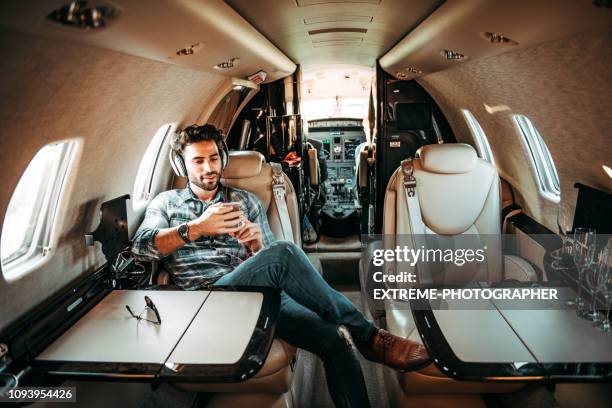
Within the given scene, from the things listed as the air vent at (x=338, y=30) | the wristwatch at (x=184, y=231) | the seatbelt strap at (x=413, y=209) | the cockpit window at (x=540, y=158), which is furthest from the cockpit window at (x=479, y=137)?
the wristwatch at (x=184, y=231)

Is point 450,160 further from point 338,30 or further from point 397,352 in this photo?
point 338,30

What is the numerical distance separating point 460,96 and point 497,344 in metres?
3.04

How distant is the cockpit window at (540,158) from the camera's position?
3.45 metres

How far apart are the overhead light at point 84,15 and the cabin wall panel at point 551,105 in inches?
70.0

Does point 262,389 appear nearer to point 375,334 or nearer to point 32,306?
point 375,334

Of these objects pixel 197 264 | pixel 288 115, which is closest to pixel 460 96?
pixel 288 115

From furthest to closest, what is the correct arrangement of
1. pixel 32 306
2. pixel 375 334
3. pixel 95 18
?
pixel 375 334 < pixel 32 306 < pixel 95 18

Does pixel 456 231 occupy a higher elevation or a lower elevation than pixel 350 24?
lower

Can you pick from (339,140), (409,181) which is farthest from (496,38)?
(339,140)

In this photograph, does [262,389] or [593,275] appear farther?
[262,389]

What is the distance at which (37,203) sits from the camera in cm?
238

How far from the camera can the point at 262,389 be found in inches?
92.7

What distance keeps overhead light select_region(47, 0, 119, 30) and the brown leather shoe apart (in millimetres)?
1785

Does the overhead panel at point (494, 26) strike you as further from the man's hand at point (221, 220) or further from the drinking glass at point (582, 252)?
the man's hand at point (221, 220)
